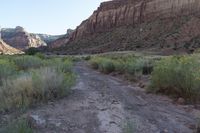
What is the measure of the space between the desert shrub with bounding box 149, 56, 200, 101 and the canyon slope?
45.6 meters

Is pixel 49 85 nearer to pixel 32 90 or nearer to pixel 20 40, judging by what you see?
pixel 32 90

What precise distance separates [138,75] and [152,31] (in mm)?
67101

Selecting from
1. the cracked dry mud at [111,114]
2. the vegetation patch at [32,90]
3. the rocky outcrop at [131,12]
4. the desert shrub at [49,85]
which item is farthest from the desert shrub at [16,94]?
the rocky outcrop at [131,12]

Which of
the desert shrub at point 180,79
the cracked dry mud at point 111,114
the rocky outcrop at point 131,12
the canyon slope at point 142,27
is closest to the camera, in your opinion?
the cracked dry mud at point 111,114

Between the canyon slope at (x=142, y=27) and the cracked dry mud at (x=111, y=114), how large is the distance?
47.6 meters

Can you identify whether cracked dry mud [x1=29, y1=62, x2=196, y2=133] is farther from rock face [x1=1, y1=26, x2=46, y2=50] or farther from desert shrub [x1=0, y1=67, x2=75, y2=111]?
rock face [x1=1, y1=26, x2=46, y2=50]

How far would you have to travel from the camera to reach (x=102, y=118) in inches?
327

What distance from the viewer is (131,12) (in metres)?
108

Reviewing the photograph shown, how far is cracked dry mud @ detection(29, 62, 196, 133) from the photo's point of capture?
299 inches

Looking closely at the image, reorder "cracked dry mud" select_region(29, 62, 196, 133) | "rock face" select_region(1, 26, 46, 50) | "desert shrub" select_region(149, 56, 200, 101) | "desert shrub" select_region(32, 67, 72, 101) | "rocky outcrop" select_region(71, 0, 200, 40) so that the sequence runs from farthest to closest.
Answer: "rock face" select_region(1, 26, 46, 50)
"rocky outcrop" select_region(71, 0, 200, 40)
"desert shrub" select_region(149, 56, 200, 101)
"desert shrub" select_region(32, 67, 72, 101)
"cracked dry mud" select_region(29, 62, 196, 133)

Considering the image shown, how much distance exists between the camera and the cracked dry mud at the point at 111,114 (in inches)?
299

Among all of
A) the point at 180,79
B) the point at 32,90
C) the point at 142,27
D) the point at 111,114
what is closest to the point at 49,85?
the point at 32,90

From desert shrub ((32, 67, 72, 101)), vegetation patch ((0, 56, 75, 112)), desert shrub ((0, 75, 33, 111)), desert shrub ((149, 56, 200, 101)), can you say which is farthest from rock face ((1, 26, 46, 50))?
desert shrub ((0, 75, 33, 111))

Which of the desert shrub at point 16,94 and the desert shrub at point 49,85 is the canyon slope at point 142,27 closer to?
the desert shrub at point 49,85
